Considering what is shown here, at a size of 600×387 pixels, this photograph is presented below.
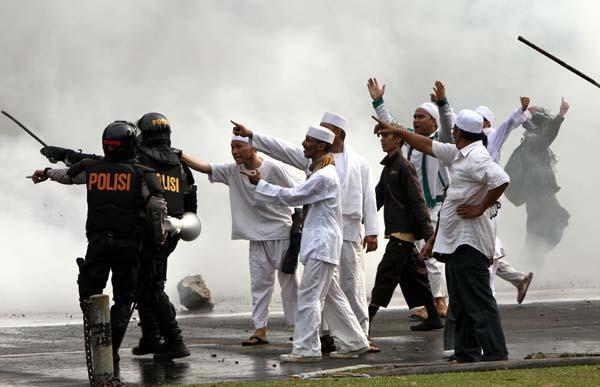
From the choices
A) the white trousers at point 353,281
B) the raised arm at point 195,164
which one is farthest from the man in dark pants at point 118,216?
the white trousers at point 353,281

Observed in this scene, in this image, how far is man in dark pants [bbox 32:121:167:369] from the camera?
1129 cm

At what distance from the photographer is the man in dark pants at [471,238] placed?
1115cm

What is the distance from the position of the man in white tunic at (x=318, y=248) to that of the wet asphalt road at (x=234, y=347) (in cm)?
22

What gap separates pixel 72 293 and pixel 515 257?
28.5 feet

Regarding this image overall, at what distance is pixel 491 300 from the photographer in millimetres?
11266

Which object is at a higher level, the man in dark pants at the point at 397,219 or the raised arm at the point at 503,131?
the raised arm at the point at 503,131

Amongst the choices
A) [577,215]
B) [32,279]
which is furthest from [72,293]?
[577,215]

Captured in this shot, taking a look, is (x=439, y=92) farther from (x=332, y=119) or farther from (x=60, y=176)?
(x=60, y=176)

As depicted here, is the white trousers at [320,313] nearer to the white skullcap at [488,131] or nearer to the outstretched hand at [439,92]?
the outstretched hand at [439,92]

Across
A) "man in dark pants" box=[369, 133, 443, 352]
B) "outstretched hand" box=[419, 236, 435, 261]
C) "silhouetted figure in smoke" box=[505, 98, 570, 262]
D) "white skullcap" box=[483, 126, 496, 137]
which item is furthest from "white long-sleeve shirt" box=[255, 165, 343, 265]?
"silhouetted figure in smoke" box=[505, 98, 570, 262]

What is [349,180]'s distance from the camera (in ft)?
43.4

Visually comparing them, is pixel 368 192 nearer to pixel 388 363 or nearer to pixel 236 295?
pixel 388 363

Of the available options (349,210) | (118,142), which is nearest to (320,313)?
(349,210)

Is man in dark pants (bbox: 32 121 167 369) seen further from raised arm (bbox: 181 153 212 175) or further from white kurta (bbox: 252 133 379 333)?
white kurta (bbox: 252 133 379 333)
